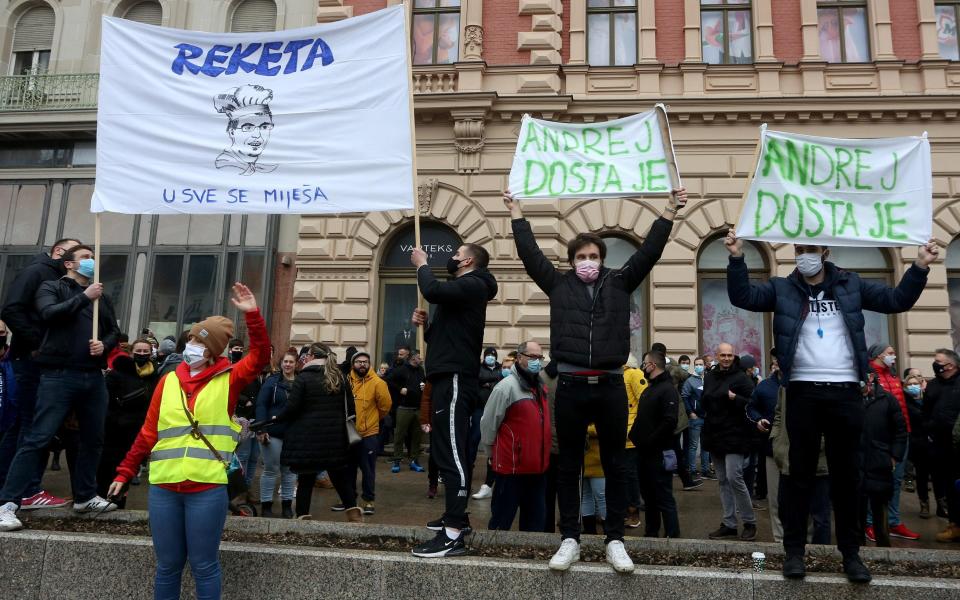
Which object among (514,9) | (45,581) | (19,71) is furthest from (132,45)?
(19,71)

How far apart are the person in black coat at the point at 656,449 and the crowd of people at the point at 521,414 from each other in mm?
22

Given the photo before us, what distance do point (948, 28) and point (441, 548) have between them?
16.7 meters

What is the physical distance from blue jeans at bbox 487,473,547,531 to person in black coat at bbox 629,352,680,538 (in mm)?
1154

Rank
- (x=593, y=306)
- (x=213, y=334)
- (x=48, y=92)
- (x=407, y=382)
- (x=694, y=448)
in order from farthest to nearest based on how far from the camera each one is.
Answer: (x=48, y=92) < (x=407, y=382) < (x=694, y=448) < (x=593, y=306) < (x=213, y=334)

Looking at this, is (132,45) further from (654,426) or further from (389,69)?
(654,426)

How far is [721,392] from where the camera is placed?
7043mm

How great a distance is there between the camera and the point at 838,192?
5.20 m

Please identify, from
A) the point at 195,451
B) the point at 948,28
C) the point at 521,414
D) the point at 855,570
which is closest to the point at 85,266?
the point at 195,451

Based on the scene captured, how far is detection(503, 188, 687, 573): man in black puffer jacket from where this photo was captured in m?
4.49

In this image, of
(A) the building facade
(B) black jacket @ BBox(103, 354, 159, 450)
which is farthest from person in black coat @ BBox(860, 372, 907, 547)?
(B) black jacket @ BBox(103, 354, 159, 450)

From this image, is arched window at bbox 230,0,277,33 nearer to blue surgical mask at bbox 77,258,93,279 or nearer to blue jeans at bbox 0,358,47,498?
blue surgical mask at bbox 77,258,93,279

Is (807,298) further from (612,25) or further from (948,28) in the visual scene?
(948,28)

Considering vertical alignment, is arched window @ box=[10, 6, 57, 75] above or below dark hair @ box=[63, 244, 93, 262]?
above

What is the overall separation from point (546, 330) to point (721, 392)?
6971 millimetres
